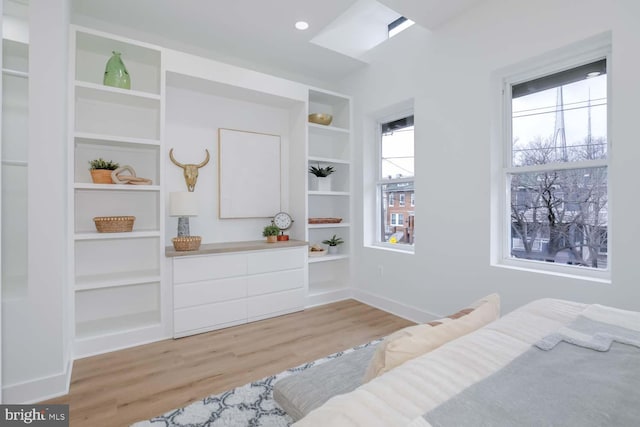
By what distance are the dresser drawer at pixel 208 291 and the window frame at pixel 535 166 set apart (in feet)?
7.56

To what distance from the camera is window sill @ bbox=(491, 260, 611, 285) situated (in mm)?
2103

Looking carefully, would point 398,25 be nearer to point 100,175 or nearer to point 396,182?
point 396,182

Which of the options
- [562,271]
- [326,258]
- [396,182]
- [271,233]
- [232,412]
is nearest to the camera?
[232,412]

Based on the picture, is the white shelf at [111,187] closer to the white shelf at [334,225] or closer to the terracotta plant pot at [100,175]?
the terracotta plant pot at [100,175]

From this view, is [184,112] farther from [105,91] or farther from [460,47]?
[460,47]

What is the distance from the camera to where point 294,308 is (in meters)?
3.50

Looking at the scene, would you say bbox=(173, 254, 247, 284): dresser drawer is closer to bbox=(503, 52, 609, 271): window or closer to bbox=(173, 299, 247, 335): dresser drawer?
bbox=(173, 299, 247, 335): dresser drawer

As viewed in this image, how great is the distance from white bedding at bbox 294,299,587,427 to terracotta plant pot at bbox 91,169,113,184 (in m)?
2.63

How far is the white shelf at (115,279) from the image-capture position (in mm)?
2523

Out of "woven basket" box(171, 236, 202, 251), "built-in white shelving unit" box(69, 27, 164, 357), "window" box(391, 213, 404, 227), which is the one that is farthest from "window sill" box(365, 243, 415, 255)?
"built-in white shelving unit" box(69, 27, 164, 357)

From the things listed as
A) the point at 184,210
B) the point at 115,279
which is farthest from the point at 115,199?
the point at 115,279

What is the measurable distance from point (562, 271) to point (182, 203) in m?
3.09

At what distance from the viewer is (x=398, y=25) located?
12.1ft

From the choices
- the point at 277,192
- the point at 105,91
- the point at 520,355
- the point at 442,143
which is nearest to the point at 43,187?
the point at 105,91
